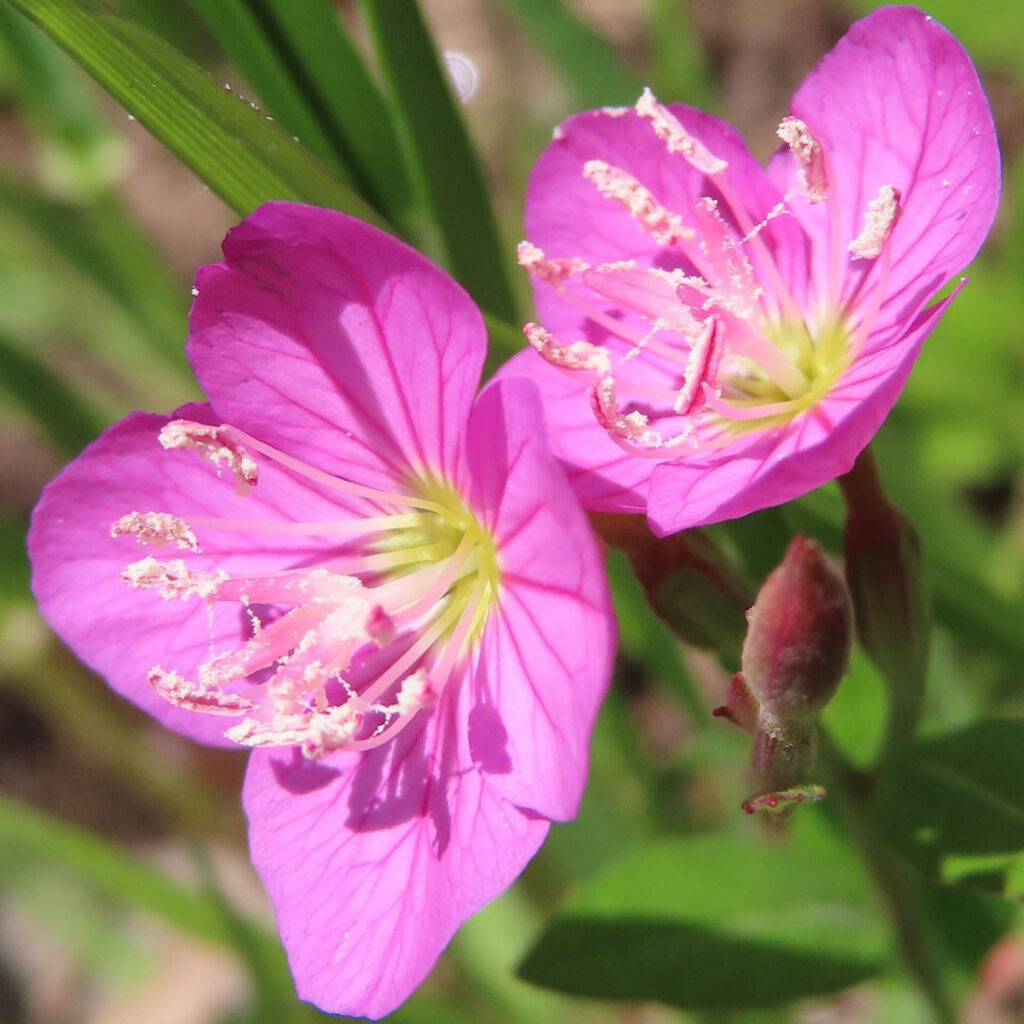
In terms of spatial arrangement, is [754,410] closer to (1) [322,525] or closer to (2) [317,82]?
(1) [322,525]

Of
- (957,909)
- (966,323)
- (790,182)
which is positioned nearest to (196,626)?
(790,182)

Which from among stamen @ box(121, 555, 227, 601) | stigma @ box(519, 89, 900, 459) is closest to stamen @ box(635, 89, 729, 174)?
Result: stigma @ box(519, 89, 900, 459)

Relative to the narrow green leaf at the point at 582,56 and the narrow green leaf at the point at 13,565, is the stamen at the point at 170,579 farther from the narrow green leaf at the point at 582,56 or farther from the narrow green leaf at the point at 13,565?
the narrow green leaf at the point at 582,56

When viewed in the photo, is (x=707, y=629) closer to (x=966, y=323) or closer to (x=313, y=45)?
(x=313, y=45)

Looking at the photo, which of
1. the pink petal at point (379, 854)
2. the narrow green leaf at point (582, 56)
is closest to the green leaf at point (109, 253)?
the narrow green leaf at point (582, 56)

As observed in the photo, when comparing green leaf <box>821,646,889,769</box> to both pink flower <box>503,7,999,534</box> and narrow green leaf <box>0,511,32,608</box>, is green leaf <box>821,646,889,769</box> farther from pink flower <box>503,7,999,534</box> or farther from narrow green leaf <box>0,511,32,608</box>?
narrow green leaf <box>0,511,32,608</box>

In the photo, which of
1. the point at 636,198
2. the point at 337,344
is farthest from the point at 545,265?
the point at 337,344
